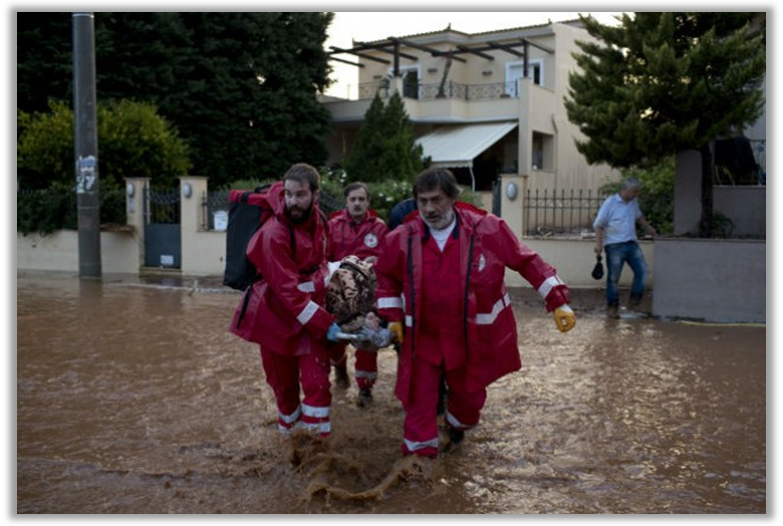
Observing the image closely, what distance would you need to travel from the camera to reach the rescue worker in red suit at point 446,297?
451 centimetres

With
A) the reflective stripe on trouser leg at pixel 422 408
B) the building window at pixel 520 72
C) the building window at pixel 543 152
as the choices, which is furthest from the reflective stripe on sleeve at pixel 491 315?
the building window at pixel 520 72

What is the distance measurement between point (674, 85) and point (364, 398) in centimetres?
687

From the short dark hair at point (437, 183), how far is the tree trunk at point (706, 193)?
7.84 m

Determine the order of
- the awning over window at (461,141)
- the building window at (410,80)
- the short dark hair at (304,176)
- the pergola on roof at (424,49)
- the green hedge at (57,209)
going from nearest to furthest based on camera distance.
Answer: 1. the short dark hair at (304,176)
2. the green hedge at (57,209)
3. the awning over window at (461,141)
4. the pergola on roof at (424,49)
5. the building window at (410,80)

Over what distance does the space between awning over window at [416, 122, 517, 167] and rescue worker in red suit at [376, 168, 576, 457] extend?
19.1m

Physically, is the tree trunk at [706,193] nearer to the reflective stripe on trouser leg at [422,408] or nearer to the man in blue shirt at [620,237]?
the man in blue shirt at [620,237]

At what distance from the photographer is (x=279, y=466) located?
186 inches

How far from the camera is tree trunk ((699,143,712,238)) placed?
11.2 meters

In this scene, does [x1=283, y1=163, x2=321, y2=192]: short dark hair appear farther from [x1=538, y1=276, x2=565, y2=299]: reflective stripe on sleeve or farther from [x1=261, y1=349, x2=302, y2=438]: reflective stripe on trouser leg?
[x1=538, y1=276, x2=565, y2=299]: reflective stripe on sleeve

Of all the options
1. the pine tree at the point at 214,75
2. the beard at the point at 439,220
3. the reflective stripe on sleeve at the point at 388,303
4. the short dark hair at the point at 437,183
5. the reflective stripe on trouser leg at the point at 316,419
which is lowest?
the reflective stripe on trouser leg at the point at 316,419

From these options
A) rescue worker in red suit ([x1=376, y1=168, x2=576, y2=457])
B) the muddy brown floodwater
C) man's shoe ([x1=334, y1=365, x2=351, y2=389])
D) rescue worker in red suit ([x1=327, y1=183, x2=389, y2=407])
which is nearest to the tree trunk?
the muddy brown floodwater
